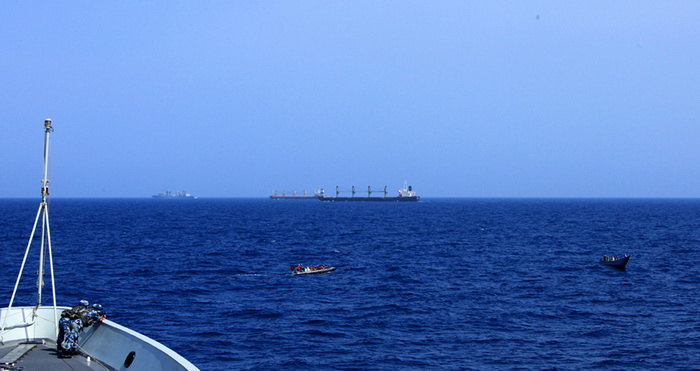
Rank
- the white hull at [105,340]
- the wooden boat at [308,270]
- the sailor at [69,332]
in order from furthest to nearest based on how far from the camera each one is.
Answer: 1. the wooden boat at [308,270]
2. the sailor at [69,332]
3. the white hull at [105,340]

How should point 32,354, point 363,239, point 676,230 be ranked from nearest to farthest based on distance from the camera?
point 32,354 → point 363,239 → point 676,230

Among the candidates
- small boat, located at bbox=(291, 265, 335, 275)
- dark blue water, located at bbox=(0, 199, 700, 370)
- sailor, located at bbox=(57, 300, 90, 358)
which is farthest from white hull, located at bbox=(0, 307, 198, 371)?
small boat, located at bbox=(291, 265, 335, 275)

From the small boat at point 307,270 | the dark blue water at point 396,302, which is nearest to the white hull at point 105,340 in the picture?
the dark blue water at point 396,302

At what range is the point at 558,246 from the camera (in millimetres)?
111688

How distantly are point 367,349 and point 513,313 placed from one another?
52.2 ft

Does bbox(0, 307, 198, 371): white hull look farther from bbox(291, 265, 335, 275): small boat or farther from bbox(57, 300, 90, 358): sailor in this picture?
bbox(291, 265, 335, 275): small boat

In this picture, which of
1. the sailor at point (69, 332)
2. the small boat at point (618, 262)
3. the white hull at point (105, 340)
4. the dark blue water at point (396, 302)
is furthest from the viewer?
the small boat at point (618, 262)

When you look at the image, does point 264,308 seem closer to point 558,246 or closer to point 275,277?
point 275,277

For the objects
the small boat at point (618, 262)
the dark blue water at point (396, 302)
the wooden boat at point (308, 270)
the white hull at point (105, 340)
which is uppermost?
the white hull at point (105, 340)

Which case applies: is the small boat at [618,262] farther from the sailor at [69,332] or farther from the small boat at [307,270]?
the sailor at [69,332]

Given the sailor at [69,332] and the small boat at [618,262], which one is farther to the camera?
the small boat at [618,262]

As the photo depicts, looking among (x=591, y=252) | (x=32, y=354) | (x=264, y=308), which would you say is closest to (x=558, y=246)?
(x=591, y=252)

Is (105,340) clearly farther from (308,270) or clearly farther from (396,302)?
(308,270)

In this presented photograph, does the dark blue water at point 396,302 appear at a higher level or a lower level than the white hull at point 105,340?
lower
